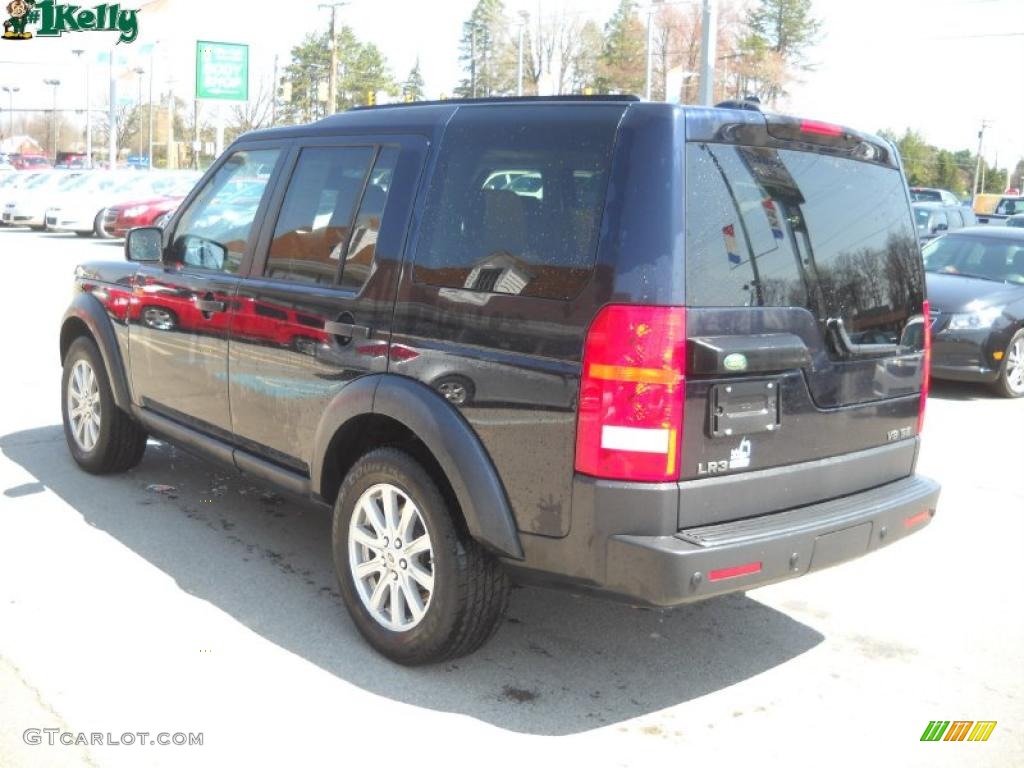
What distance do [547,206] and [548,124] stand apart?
307 mm

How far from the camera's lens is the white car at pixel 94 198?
93.0 feet

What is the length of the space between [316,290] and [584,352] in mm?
1497

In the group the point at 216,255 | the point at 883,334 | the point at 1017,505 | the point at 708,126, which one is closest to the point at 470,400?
the point at 708,126

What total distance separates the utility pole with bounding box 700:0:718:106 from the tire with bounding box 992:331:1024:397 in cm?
976

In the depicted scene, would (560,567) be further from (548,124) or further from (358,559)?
(548,124)

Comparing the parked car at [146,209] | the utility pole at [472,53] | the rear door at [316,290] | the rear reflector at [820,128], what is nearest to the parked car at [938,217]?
the parked car at [146,209]

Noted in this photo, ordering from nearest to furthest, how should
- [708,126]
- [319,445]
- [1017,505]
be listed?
[708,126] → [319,445] → [1017,505]

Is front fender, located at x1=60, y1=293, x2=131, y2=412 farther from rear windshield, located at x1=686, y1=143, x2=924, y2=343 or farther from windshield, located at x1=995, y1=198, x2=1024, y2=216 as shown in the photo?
windshield, located at x1=995, y1=198, x2=1024, y2=216

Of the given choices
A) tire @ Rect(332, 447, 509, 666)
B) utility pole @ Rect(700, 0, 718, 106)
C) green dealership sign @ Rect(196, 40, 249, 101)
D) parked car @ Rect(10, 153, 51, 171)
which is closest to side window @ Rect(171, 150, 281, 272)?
tire @ Rect(332, 447, 509, 666)

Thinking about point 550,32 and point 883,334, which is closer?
point 883,334

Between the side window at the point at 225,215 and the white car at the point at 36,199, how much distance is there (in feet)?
89.1

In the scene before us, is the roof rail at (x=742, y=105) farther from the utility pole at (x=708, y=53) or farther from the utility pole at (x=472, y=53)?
the utility pole at (x=472, y=53)

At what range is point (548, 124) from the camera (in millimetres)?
3648

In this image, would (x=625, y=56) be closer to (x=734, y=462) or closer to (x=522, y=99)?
(x=522, y=99)
